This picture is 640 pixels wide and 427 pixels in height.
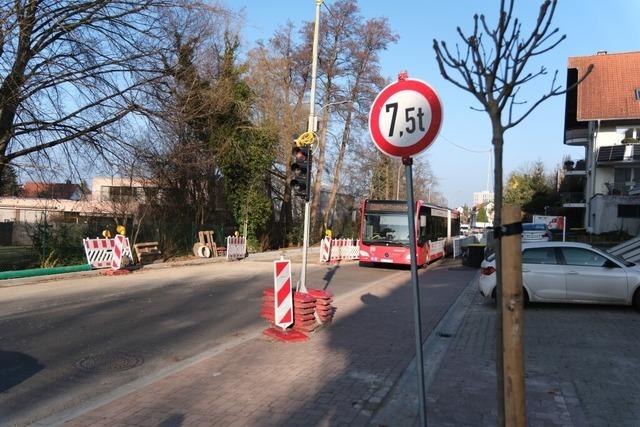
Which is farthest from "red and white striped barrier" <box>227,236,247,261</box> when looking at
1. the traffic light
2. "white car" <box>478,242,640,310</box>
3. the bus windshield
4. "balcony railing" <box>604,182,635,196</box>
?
"balcony railing" <box>604,182,635,196</box>

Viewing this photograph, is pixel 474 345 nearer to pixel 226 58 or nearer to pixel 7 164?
pixel 7 164

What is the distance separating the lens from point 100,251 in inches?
733

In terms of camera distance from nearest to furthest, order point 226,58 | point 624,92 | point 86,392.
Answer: point 86,392, point 226,58, point 624,92

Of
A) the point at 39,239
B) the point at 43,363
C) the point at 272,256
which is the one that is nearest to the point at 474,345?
the point at 43,363

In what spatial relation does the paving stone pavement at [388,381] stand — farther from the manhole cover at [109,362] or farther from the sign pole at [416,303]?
the sign pole at [416,303]

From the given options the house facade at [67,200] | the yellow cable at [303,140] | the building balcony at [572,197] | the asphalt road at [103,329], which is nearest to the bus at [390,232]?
the asphalt road at [103,329]

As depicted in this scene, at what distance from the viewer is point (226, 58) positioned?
92.0 feet

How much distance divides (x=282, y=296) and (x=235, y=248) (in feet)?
57.9

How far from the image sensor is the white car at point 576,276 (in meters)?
11.2

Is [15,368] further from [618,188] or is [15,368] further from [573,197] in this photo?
[573,197]

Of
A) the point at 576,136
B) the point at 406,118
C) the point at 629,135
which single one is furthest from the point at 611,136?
the point at 406,118

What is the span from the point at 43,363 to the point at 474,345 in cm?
578

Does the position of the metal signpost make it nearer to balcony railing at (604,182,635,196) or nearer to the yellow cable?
the yellow cable

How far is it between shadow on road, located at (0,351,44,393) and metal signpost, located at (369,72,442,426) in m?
4.64
